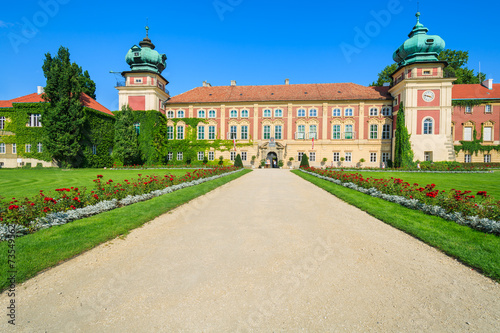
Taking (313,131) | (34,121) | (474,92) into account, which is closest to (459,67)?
(474,92)

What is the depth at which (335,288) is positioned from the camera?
3066 mm

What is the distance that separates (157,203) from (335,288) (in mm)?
6339

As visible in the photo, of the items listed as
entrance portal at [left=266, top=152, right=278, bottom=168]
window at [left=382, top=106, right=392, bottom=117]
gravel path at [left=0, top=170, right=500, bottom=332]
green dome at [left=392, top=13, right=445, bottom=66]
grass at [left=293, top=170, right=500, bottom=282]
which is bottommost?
gravel path at [left=0, top=170, right=500, bottom=332]

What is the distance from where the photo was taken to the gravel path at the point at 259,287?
2430 millimetres

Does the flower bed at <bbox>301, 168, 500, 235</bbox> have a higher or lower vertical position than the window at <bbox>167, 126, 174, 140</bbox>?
lower

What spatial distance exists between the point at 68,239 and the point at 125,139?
103 feet

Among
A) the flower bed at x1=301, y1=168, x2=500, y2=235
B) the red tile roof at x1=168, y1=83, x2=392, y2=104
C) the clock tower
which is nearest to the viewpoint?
the flower bed at x1=301, y1=168, x2=500, y2=235

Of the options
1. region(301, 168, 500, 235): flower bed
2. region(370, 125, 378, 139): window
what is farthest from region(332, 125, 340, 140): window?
region(301, 168, 500, 235): flower bed

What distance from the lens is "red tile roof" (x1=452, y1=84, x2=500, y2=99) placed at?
35.8 metres

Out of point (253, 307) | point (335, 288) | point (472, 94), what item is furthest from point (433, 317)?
point (472, 94)

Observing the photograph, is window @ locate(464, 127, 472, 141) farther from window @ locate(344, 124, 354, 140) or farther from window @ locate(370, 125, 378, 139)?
window @ locate(344, 124, 354, 140)

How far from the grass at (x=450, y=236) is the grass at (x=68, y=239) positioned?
604cm

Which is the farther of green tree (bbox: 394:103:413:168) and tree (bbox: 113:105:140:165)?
tree (bbox: 113:105:140:165)

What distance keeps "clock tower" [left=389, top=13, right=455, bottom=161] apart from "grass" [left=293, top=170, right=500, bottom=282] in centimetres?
3036
